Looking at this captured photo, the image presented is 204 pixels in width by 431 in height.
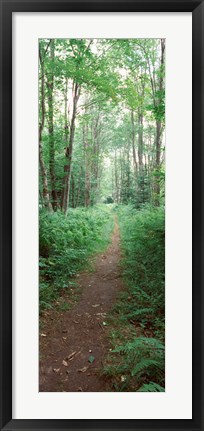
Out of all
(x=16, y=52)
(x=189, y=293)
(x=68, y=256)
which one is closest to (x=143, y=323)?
(x=189, y=293)

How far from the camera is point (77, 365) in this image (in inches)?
87.7

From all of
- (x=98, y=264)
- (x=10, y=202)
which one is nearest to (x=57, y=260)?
(x=98, y=264)

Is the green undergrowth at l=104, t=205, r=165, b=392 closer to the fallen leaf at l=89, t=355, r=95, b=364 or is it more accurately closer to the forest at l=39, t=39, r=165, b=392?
the forest at l=39, t=39, r=165, b=392

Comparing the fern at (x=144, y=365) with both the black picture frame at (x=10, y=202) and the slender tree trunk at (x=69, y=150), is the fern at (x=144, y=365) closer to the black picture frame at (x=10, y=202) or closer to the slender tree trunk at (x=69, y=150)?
the black picture frame at (x=10, y=202)

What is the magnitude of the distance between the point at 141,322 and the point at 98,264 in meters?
2.31

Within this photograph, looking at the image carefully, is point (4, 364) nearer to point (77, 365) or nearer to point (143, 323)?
point (77, 365)

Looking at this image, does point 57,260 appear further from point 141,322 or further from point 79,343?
point 141,322

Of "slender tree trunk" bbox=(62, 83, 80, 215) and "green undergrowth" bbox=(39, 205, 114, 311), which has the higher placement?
"slender tree trunk" bbox=(62, 83, 80, 215)

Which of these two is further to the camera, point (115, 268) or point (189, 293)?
point (115, 268)

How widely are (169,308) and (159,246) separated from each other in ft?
5.15

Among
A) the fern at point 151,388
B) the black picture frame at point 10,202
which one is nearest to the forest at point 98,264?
the fern at point 151,388

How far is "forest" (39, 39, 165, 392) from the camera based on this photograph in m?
2.14

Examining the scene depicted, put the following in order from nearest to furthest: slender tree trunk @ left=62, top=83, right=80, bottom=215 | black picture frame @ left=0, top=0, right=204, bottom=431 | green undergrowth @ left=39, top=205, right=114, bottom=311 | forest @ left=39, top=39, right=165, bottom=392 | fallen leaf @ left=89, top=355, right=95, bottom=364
Answer: black picture frame @ left=0, top=0, right=204, bottom=431 < forest @ left=39, top=39, right=165, bottom=392 < fallen leaf @ left=89, top=355, right=95, bottom=364 < green undergrowth @ left=39, top=205, right=114, bottom=311 < slender tree trunk @ left=62, top=83, right=80, bottom=215

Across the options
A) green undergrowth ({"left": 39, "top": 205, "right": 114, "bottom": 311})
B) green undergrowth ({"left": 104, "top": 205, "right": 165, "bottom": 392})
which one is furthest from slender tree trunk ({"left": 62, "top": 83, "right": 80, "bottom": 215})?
green undergrowth ({"left": 104, "top": 205, "right": 165, "bottom": 392})
